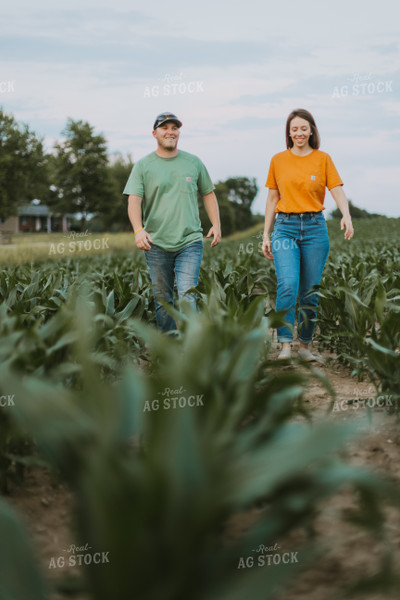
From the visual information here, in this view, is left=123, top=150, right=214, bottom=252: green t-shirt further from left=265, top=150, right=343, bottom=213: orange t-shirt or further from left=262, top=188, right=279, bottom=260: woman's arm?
left=265, top=150, right=343, bottom=213: orange t-shirt

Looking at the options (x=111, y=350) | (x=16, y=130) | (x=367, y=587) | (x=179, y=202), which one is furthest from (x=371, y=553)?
(x=16, y=130)

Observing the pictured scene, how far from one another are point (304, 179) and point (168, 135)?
1120 mm

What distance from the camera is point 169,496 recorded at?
115 centimetres

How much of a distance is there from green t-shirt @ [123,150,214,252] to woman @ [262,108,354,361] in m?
0.70

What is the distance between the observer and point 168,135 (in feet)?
14.8

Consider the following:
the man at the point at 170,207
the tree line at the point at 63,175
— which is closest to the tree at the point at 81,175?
the tree line at the point at 63,175

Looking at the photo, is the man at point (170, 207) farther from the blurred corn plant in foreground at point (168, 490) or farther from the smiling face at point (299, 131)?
the blurred corn plant in foreground at point (168, 490)

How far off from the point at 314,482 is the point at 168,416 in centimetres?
37

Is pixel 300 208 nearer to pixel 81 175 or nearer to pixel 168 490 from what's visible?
pixel 168 490

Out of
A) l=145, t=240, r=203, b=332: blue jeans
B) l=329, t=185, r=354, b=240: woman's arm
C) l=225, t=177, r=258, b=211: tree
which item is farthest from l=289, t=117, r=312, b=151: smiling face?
l=225, t=177, r=258, b=211: tree

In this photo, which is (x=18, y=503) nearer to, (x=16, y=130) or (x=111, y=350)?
(x=111, y=350)

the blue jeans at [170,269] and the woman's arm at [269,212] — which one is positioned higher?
the woman's arm at [269,212]

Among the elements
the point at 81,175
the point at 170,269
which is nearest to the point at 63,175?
the point at 81,175

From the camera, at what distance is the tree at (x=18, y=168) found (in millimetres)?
38062
